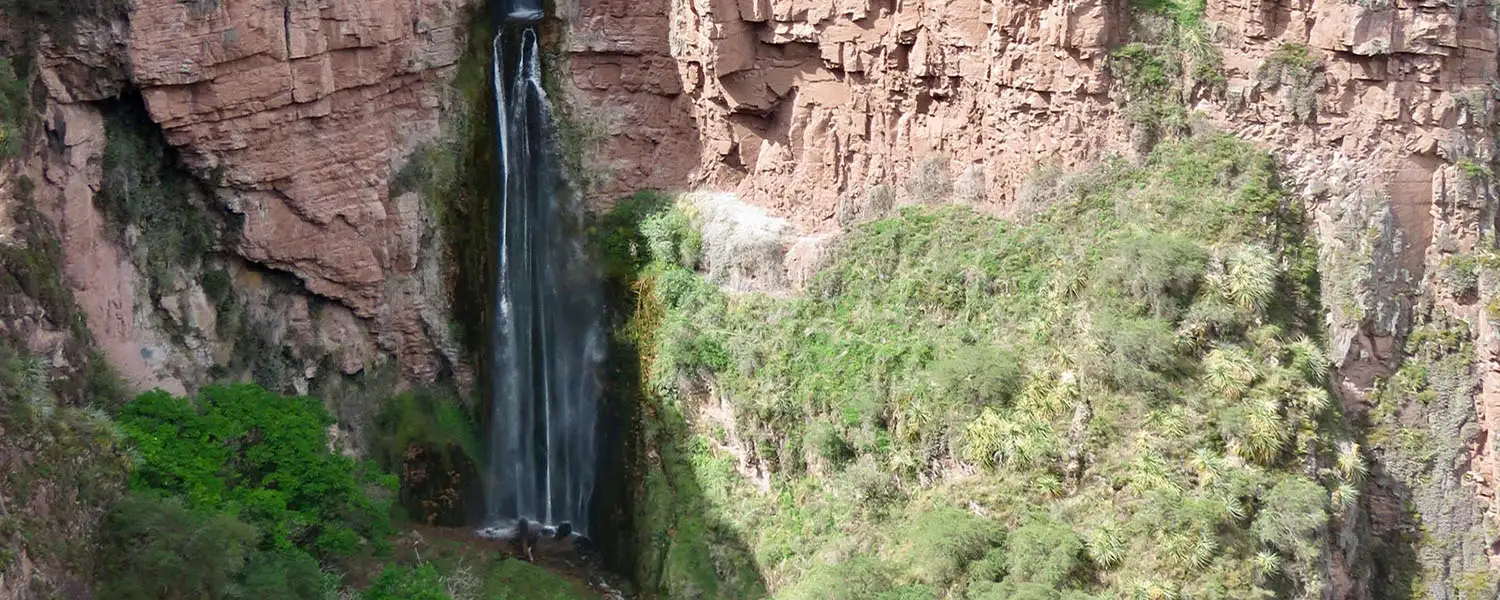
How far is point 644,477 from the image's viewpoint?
32.5 meters

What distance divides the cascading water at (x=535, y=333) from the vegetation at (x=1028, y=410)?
2.46 metres

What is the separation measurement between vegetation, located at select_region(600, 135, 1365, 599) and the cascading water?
8.07ft

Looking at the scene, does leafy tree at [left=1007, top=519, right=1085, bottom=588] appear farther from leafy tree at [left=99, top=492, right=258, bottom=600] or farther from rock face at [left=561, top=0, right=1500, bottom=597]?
leafy tree at [left=99, top=492, right=258, bottom=600]

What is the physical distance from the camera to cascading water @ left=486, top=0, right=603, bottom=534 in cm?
3384

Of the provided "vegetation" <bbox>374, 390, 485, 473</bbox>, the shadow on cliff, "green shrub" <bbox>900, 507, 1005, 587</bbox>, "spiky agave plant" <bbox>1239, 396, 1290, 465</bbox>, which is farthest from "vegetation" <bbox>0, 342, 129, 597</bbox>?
"spiky agave plant" <bbox>1239, 396, 1290, 465</bbox>

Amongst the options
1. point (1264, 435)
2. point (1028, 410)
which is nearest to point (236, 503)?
point (1028, 410)

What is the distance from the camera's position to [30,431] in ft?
73.8

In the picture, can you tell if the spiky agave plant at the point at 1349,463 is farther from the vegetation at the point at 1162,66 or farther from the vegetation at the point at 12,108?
the vegetation at the point at 12,108

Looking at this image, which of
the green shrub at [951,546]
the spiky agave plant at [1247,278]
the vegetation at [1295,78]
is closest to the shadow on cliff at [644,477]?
the green shrub at [951,546]

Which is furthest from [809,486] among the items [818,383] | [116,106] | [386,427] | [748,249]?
[116,106]

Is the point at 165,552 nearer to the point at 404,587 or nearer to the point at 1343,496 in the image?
the point at 404,587

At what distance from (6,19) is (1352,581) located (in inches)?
957

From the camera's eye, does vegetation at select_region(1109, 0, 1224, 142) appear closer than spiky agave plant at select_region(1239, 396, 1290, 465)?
No

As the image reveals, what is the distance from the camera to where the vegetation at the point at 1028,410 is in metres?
23.7
